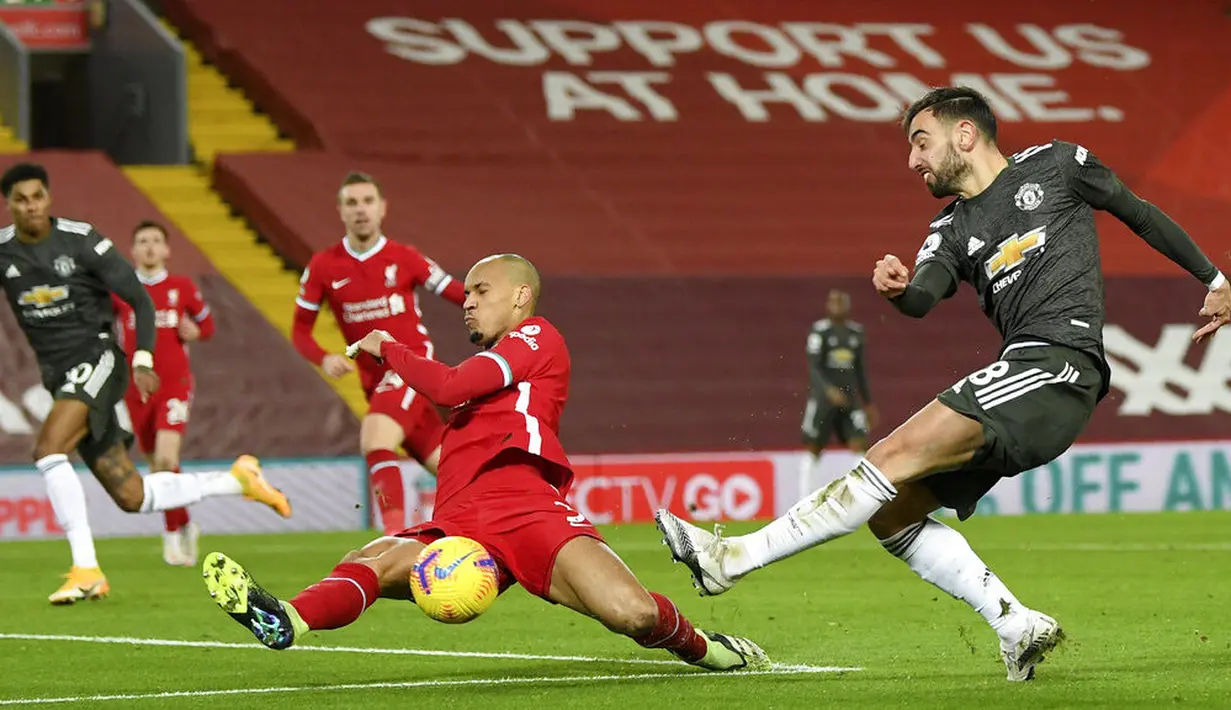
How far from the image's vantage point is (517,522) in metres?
7.01

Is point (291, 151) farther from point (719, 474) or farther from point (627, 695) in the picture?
point (627, 695)

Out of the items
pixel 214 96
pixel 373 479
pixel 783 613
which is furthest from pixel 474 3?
pixel 783 613

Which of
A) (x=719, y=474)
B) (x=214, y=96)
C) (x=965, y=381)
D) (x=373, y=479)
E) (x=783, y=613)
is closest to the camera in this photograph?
(x=965, y=381)

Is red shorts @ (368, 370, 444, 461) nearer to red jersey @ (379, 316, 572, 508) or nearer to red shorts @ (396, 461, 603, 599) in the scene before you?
red jersey @ (379, 316, 572, 508)

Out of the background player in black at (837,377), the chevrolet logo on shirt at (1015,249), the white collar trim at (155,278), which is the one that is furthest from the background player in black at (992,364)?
the background player in black at (837,377)

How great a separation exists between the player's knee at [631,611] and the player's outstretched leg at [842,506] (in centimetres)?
20

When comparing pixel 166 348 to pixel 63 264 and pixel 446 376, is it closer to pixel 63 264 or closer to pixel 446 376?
pixel 63 264

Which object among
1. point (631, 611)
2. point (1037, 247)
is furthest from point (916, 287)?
point (631, 611)

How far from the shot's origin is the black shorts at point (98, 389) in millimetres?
10852

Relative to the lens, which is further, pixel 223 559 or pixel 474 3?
pixel 474 3

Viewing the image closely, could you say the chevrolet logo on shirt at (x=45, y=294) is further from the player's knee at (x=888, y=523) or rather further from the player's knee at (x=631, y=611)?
the player's knee at (x=888, y=523)

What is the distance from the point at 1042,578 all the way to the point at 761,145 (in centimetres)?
1316

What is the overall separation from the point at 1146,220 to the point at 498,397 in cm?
218

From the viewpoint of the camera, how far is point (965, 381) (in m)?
6.53
